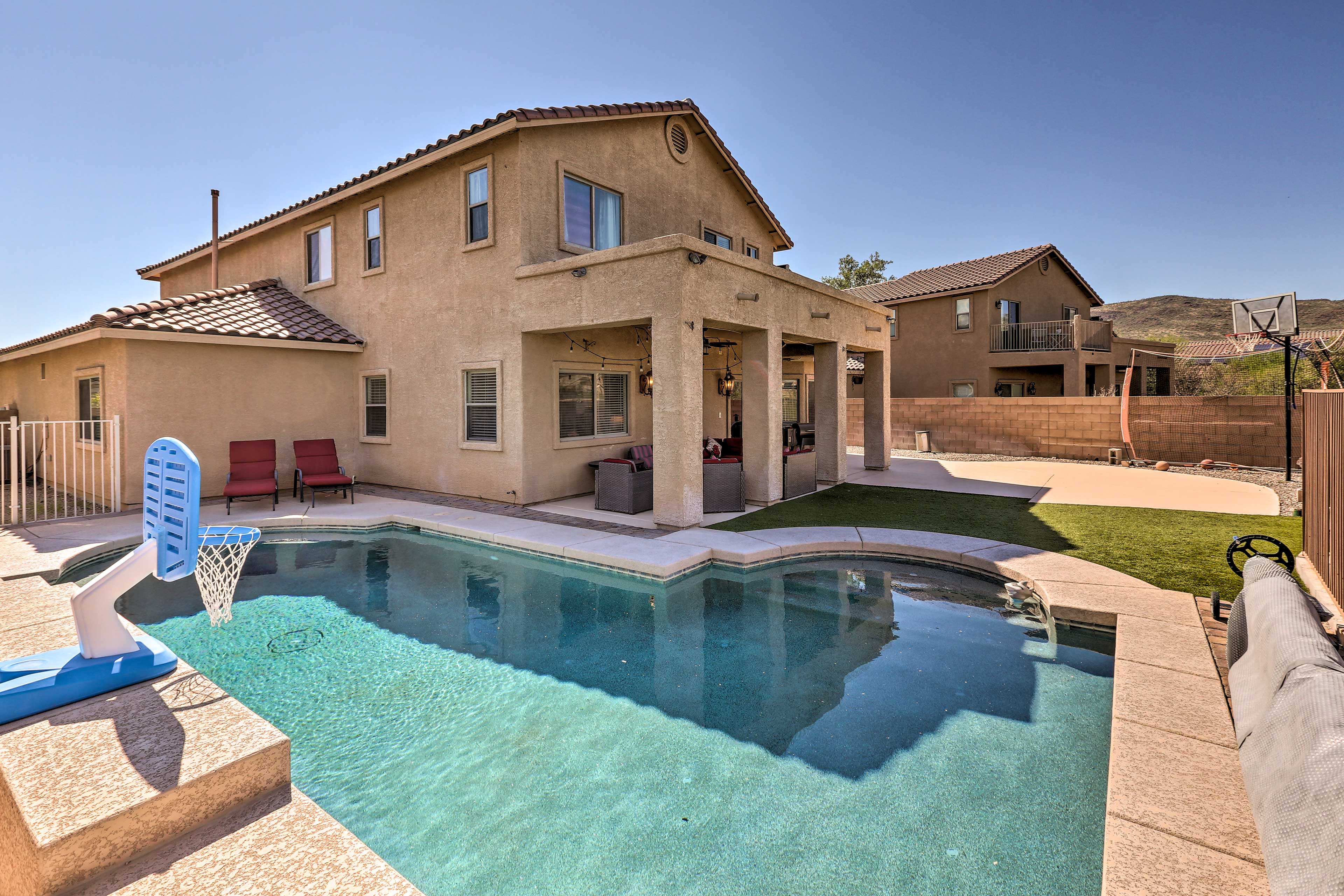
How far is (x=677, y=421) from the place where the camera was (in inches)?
360

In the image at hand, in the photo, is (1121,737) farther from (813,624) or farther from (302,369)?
(302,369)

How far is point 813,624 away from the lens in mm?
6133

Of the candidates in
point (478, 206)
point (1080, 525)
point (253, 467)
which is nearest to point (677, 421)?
point (478, 206)

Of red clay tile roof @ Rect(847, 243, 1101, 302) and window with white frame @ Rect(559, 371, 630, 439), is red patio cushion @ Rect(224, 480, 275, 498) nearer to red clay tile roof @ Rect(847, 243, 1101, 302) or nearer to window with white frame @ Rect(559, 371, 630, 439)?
window with white frame @ Rect(559, 371, 630, 439)

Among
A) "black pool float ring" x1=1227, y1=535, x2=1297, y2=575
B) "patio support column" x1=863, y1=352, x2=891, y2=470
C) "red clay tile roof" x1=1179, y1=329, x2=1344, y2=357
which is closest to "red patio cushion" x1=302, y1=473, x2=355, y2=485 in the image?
"patio support column" x1=863, y1=352, x2=891, y2=470

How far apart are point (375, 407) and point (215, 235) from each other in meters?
8.90

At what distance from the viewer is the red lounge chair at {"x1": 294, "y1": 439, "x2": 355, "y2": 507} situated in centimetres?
1173

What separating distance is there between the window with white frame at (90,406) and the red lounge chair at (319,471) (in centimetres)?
360

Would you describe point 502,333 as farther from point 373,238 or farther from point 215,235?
point 215,235

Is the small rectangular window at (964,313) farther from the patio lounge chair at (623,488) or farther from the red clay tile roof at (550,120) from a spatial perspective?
the patio lounge chair at (623,488)

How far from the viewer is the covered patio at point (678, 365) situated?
9.21m

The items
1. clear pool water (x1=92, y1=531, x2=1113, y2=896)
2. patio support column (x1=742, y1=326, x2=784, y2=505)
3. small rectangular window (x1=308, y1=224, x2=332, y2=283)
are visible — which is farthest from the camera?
small rectangular window (x1=308, y1=224, x2=332, y2=283)

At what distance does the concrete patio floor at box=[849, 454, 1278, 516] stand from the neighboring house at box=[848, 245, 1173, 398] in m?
9.00

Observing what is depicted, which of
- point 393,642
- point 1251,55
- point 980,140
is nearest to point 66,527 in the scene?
point 393,642
